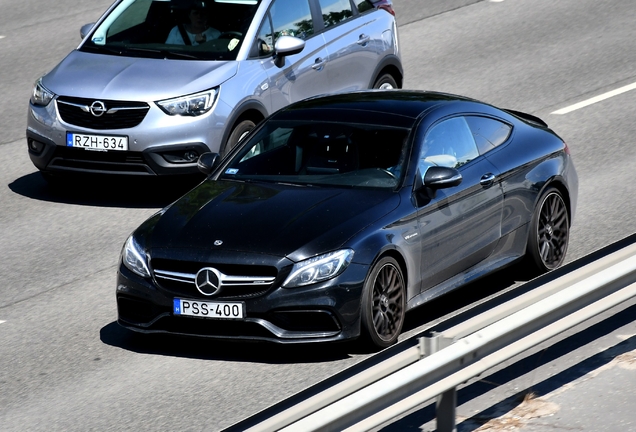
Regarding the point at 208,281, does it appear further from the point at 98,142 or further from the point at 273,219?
the point at 98,142

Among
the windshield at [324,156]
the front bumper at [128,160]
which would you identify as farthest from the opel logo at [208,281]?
the front bumper at [128,160]

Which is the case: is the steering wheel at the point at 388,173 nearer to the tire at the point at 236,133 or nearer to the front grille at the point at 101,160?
the tire at the point at 236,133

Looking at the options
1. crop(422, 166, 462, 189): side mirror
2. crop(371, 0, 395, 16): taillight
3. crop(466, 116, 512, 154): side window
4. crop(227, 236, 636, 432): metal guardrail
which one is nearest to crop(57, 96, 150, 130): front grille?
crop(466, 116, 512, 154): side window

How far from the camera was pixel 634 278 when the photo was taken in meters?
6.64

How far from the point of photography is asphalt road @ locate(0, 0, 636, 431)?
290 inches

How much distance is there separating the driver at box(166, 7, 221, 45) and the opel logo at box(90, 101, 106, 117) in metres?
1.16

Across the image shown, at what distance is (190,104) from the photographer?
1140 centimetres

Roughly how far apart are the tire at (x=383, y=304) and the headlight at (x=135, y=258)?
138 centimetres

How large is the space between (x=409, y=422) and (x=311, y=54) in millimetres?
6804

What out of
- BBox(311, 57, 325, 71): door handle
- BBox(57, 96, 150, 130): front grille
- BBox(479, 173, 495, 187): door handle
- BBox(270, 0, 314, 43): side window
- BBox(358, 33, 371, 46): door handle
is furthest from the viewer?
BBox(358, 33, 371, 46): door handle

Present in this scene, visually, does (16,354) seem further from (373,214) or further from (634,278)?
(634,278)

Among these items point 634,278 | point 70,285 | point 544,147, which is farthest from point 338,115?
point 634,278

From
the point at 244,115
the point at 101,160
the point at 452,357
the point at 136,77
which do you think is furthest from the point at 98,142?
the point at 452,357

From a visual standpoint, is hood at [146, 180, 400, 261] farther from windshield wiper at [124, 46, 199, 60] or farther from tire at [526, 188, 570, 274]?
windshield wiper at [124, 46, 199, 60]
